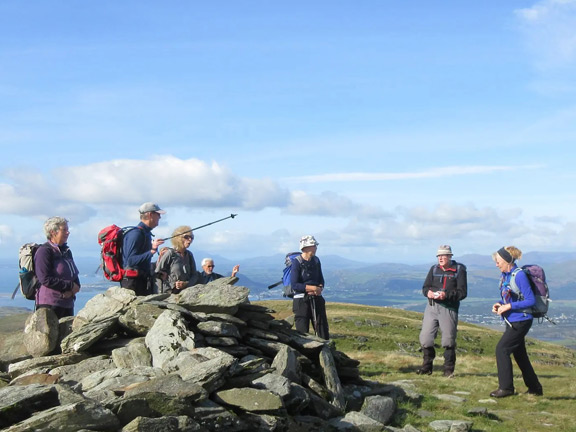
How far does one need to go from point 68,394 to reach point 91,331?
4544 millimetres

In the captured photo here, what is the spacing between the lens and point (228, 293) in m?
14.1

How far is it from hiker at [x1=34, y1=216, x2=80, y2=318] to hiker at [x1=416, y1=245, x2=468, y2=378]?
400 inches

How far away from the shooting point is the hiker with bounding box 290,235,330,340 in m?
17.1

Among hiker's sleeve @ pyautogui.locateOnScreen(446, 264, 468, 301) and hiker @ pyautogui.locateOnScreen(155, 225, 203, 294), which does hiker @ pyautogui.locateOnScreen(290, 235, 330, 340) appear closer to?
hiker @ pyautogui.locateOnScreen(155, 225, 203, 294)

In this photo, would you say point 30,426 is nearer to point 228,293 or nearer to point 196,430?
point 196,430

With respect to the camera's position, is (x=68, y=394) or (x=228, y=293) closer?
(x=68, y=394)

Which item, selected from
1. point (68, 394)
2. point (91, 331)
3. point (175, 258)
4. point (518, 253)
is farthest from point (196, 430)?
point (518, 253)

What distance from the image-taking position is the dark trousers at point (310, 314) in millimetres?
17281

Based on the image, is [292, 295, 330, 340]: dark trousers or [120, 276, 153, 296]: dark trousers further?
[292, 295, 330, 340]: dark trousers

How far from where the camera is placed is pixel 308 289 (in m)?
Result: 17.1

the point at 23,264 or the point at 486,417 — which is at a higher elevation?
the point at 23,264

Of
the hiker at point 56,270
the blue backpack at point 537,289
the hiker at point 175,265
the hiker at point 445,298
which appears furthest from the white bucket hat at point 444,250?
the hiker at point 56,270

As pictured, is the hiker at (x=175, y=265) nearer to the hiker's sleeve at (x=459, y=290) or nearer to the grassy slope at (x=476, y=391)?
the grassy slope at (x=476, y=391)

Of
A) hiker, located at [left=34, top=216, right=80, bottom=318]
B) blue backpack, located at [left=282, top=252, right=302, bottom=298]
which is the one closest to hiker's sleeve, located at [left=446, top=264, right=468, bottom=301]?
blue backpack, located at [left=282, top=252, right=302, bottom=298]
